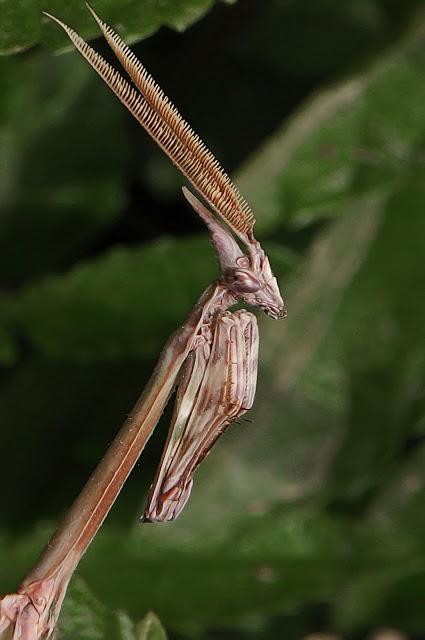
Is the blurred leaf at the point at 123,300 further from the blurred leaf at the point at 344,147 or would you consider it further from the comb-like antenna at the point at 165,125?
the comb-like antenna at the point at 165,125

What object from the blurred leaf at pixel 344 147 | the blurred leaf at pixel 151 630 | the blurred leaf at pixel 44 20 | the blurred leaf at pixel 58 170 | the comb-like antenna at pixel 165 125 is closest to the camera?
the comb-like antenna at pixel 165 125

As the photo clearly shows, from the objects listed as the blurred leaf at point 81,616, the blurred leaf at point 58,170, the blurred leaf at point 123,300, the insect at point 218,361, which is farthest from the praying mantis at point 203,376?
the blurred leaf at point 58,170

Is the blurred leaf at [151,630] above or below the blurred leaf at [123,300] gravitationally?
below

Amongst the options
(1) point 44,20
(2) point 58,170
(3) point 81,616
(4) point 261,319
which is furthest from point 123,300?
(1) point 44,20

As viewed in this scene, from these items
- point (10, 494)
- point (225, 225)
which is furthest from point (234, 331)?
point (10, 494)

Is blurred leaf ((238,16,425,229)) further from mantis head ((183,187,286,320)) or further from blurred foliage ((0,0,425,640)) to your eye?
mantis head ((183,187,286,320))

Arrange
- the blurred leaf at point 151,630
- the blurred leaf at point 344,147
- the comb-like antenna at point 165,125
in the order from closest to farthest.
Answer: the comb-like antenna at point 165,125 < the blurred leaf at point 151,630 < the blurred leaf at point 344,147
